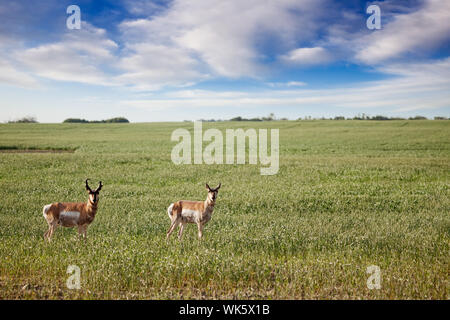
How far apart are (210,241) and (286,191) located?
9502 millimetres

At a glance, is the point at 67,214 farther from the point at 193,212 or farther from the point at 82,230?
the point at 193,212

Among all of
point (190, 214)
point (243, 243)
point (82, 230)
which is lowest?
point (243, 243)

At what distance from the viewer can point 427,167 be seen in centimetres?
2658

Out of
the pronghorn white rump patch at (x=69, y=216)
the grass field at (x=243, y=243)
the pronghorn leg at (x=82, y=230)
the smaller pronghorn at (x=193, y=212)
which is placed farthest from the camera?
the pronghorn leg at (x=82, y=230)

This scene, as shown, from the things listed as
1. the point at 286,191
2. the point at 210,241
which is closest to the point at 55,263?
the point at 210,241

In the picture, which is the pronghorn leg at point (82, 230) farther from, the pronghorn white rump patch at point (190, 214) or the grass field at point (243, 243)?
the pronghorn white rump patch at point (190, 214)

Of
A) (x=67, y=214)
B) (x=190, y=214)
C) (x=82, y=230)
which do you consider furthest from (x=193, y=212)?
(x=67, y=214)

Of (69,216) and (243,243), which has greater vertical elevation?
(69,216)

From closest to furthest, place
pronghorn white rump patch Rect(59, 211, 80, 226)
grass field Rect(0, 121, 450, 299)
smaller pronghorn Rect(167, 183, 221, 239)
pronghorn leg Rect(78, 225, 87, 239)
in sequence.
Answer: grass field Rect(0, 121, 450, 299)
pronghorn white rump patch Rect(59, 211, 80, 226)
smaller pronghorn Rect(167, 183, 221, 239)
pronghorn leg Rect(78, 225, 87, 239)

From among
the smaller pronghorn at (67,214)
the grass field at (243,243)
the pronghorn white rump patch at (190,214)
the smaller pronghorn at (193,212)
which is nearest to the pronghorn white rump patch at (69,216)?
the smaller pronghorn at (67,214)

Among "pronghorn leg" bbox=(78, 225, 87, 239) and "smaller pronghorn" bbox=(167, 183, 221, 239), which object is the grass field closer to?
"pronghorn leg" bbox=(78, 225, 87, 239)

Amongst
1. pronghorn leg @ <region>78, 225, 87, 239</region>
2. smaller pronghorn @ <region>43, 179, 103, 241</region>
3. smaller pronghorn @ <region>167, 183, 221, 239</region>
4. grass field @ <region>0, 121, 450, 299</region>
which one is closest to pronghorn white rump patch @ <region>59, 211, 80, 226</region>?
smaller pronghorn @ <region>43, 179, 103, 241</region>

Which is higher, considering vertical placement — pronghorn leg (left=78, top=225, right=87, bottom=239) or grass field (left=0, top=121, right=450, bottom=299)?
pronghorn leg (left=78, top=225, right=87, bottom=239)

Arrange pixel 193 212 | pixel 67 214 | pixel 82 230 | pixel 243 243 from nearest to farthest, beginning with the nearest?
pixel 67 214
pixel 193 212
pixel 82 230
pixel 243 243
